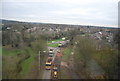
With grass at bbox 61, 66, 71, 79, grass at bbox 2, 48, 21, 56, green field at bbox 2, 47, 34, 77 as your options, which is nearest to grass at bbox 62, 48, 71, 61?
grass at bbox 61, 66, 71, 79

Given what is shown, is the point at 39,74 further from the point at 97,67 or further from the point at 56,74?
the point at 97,67

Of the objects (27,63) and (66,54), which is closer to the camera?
(27,63)

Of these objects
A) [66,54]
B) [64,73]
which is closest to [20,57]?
[64,73]

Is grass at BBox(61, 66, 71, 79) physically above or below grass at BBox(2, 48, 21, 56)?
below

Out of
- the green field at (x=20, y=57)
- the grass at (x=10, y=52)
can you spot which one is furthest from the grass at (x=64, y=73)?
the grass at (x=10, y=52)

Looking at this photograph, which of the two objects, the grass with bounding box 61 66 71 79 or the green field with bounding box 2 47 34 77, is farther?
the grass with bounding box 61 66 71 79

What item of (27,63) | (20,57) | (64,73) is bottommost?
(64,73)

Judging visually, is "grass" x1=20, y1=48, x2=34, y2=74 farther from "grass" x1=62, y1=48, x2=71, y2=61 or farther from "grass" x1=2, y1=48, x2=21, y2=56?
"grass" x1=62, y1=48, x2=71, y2=61

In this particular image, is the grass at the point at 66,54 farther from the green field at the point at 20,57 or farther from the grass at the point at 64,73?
the green field at the point at 20,57

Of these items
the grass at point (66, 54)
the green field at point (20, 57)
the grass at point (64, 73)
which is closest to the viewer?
the green field at point (20, 57)

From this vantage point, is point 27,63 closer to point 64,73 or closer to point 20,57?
point 20,57

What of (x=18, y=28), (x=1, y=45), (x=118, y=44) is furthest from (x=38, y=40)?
(x=118, y=44)
